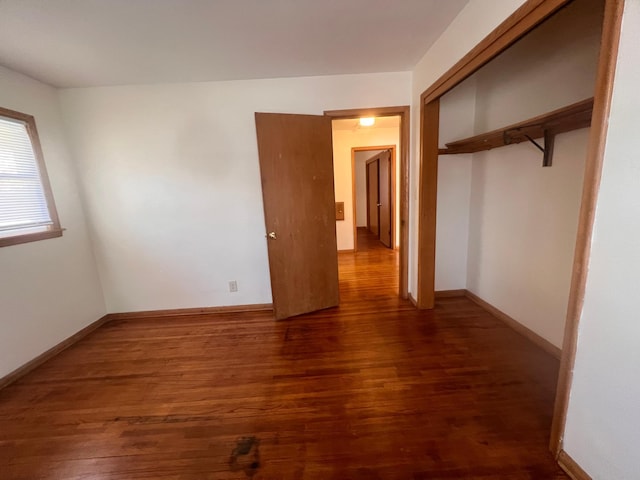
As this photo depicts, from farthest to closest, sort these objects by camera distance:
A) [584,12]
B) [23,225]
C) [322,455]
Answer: [23,225], [584,12], [322,455]

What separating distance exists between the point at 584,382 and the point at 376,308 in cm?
176

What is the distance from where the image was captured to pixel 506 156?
7.34ft

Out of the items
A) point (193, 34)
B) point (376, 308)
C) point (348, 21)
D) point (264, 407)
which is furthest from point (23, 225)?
point (376, 308)

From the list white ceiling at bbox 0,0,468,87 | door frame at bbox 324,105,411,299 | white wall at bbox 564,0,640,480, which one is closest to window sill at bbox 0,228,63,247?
white ceiling at bbox 0,0,468,87

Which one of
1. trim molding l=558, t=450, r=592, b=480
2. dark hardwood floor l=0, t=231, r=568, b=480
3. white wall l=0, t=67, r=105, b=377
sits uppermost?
white wall l=0, t=67, r=105, b=377

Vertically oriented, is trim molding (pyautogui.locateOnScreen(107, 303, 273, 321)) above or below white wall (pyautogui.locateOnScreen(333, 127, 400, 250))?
below

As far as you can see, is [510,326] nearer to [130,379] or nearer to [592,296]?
[592,296]

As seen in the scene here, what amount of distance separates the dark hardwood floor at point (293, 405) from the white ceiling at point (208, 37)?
7.86ft

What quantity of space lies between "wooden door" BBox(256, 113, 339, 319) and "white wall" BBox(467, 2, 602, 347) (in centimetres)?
156

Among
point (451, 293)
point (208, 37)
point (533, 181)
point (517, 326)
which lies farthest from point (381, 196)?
point (208, 37)

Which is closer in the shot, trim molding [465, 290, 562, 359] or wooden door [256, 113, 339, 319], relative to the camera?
trim molding [465, 290, 562, 359]

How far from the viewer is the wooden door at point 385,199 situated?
16.7ft

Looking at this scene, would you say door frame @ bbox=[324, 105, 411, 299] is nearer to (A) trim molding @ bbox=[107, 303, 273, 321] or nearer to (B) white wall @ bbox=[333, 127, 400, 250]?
(A) trim molding @ bbox=[107, 303, 273, 321]

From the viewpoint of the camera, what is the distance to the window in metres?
1.94
